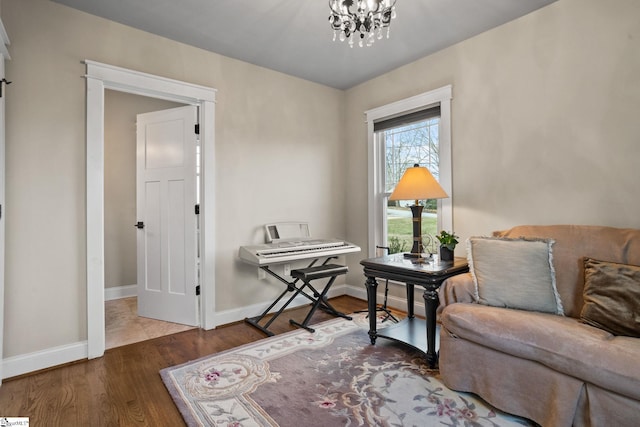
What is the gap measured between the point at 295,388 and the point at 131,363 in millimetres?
1305

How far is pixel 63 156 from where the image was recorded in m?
2.46

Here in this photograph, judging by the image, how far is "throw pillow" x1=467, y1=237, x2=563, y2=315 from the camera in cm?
200

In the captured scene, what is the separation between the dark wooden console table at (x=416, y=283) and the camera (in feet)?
7.52

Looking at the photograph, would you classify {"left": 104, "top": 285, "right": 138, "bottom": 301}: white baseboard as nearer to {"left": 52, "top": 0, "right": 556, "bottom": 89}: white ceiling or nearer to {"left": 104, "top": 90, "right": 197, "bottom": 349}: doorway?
{"left": 104, "top": 90, "right": 197, "bottom": 349}: doorway

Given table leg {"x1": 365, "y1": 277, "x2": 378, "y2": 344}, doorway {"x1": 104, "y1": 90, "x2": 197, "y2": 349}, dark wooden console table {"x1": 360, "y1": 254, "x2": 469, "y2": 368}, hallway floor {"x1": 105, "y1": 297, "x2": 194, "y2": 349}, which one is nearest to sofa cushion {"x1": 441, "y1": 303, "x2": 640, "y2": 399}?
dark wooden console table {"x1": 360, "y1": 254, "x2": 469, "y2": 368}

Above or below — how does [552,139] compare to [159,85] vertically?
below

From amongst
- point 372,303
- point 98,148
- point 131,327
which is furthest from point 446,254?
point 131,327

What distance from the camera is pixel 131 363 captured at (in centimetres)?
246

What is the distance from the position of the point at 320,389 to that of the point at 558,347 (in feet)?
4.31

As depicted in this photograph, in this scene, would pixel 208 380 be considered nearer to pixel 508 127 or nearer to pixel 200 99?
pixel 200 99

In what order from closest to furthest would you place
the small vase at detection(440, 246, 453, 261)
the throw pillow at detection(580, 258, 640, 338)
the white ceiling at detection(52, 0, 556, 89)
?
the throw pillow at detection(580, 258, 640, 338) → the white ceiling at detection(52, 0, 556, 89) → the small vase at detection(440, 246, 453, 261)

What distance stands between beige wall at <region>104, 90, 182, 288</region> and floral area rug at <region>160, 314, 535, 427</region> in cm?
264

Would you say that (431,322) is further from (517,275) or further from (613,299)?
(613,299)

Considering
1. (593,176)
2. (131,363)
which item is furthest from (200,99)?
(593,176)
